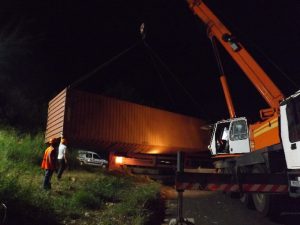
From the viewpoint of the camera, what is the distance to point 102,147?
15.4m

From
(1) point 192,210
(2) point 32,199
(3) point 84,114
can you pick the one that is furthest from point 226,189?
(3) point 84,114

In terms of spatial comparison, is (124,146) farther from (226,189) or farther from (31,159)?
(226,189)

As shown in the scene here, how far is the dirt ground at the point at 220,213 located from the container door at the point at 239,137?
1.61m

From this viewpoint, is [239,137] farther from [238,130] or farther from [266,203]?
[266,203]

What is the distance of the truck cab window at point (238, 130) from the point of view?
9.53 meters

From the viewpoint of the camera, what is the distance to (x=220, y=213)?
317 inches

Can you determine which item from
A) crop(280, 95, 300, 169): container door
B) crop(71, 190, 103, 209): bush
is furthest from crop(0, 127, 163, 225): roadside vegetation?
crop(280, 95, 300, 169): container door

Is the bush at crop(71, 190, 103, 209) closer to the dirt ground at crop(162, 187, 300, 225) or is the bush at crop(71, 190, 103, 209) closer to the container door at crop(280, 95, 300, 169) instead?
the dirt ground at crop(162, 187, 300, 225)

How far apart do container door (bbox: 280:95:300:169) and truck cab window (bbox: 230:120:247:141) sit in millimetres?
3038

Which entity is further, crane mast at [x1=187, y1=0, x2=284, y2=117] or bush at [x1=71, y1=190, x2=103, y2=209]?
crane mast at [x1=187, y1=0, x2=284, y2=117]

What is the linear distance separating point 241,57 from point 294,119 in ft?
13.4

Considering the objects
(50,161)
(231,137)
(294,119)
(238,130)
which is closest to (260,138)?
(238,130)

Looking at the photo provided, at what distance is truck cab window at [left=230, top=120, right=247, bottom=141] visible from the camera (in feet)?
31.3

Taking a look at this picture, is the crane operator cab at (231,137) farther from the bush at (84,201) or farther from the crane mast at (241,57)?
the bush at (84,201)
